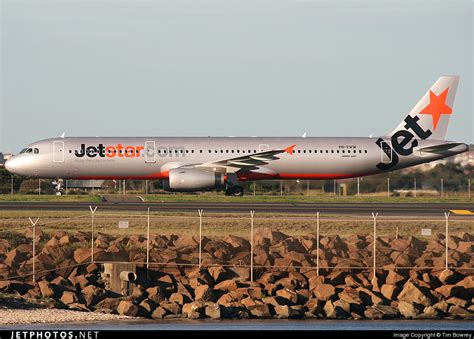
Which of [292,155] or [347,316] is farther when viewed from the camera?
[292,155]

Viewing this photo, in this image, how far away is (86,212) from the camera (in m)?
42.6

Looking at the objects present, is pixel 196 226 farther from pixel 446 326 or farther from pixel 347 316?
pixel 446 326

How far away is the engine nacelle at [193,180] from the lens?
54.1 meters

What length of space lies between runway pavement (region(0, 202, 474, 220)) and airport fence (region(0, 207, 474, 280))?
187 inches

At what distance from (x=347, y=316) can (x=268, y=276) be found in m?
3.97

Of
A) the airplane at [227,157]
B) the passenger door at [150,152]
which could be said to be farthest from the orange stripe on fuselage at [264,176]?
the passenger door at [150,152]

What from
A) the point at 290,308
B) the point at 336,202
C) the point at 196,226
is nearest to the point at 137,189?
the point at 336,202

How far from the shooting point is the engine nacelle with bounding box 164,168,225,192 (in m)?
54.1

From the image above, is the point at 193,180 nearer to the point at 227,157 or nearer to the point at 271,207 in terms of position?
the point at 227,157

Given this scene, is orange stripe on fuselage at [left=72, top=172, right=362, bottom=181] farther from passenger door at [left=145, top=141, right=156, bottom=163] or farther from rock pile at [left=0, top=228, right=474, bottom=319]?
rock pile at [left=0, top=228, right=474, bottom=319]

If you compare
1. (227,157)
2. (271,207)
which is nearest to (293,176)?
(227,157)

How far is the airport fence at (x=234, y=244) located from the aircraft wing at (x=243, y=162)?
55.9 ft

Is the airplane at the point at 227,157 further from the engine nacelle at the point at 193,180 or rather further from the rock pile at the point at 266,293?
the rock pile at the point at 266,293

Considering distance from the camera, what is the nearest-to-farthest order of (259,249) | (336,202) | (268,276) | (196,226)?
1. (268,276)
2. (259,249)
3. (196,226)
4. (336,202)
